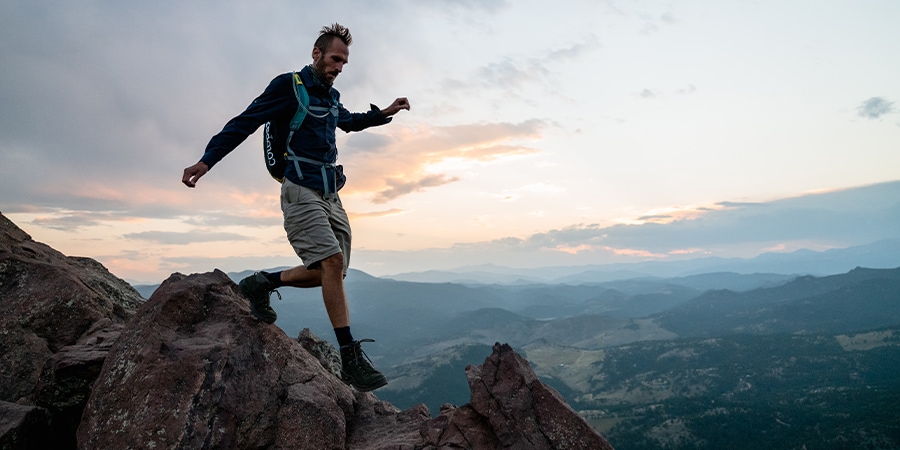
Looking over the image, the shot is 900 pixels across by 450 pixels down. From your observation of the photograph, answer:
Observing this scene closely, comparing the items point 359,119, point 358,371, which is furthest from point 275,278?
point 359,119

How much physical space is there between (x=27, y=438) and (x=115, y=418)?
4.51 feet

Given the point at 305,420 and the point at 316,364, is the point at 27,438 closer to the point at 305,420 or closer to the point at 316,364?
the point at 305,420

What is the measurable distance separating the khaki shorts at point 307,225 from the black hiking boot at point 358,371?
159 centimetres

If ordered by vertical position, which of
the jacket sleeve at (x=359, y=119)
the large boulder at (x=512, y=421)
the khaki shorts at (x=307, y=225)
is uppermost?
the jacket sleeve at (x=359, y=119)

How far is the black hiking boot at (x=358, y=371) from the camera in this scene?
792 centimetres

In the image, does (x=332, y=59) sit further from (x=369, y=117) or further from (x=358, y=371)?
(x=358, y=371)

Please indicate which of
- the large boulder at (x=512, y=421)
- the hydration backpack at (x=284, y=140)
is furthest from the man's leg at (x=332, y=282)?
the large boulder at (x=512, y=421)

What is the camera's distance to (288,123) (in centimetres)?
803

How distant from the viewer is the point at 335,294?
7859mm

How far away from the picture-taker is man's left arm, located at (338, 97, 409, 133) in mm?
9280

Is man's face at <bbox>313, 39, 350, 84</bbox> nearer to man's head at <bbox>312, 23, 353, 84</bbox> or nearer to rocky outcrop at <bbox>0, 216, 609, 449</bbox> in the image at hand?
man's head at <bbox>312, 23, 353, 84</bbox>

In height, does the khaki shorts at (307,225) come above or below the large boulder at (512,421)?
above

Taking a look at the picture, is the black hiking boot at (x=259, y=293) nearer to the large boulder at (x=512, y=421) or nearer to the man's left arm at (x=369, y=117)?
the man's left arm at (x=369, y=117)

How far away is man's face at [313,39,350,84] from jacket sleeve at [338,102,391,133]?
0.95 m
